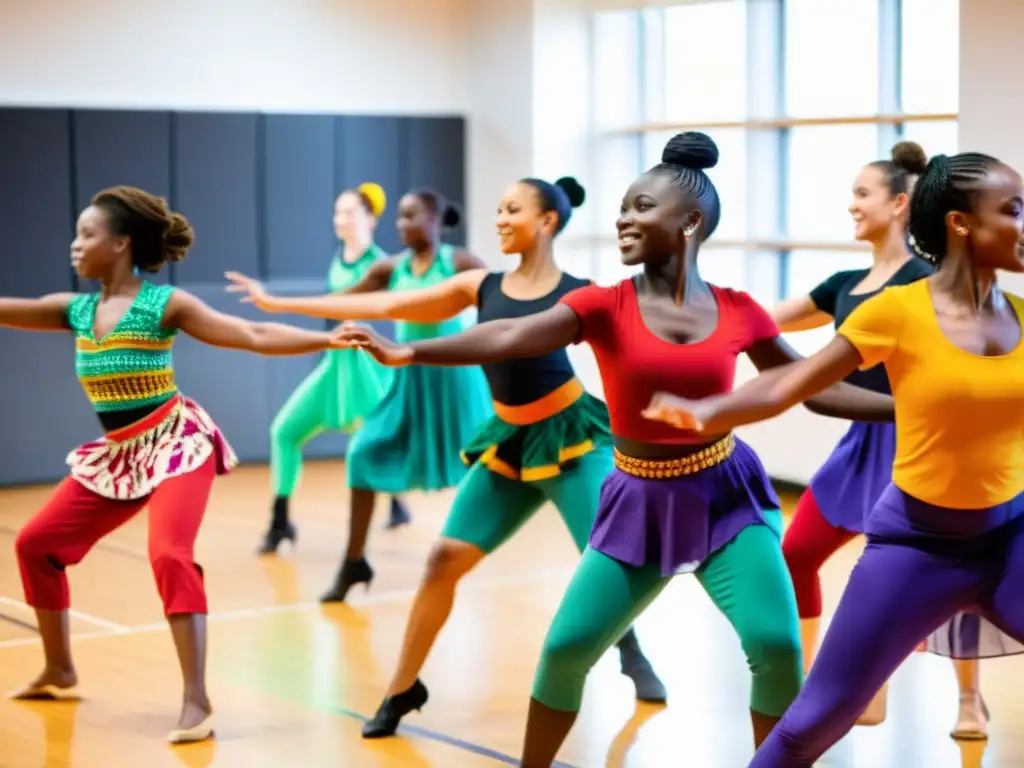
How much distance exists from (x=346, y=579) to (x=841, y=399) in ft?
11.4

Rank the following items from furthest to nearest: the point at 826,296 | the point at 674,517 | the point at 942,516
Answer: the point at 826,296 → the point at 674,517 → the point at 942,516

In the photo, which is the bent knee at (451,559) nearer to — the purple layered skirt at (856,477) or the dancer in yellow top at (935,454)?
the purple layered skirt at (856,477)

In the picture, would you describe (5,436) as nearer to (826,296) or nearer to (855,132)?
(855,132)

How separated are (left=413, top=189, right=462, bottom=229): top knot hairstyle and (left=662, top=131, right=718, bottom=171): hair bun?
3.70m

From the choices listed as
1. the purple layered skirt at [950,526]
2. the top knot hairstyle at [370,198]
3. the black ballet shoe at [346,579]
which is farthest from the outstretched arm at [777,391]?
the top knot hairstyle at [370,198]

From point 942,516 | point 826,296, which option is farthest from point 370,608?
point 942,516

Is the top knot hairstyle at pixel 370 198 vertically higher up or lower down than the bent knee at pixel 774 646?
higher up

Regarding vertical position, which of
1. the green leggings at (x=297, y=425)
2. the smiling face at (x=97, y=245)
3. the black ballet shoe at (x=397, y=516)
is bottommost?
the black ballet shoe at (x=397, y=516)

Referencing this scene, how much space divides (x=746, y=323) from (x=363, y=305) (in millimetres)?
1457

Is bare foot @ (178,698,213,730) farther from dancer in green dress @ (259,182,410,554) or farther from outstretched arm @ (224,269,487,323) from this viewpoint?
dancer in green dress @ (259,182,410,554)

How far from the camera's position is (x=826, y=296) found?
509 cm

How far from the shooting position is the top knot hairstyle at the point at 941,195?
360cm

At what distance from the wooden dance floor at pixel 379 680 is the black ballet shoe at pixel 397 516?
57cm

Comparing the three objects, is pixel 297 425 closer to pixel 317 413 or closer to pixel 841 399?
pixel 317 413
